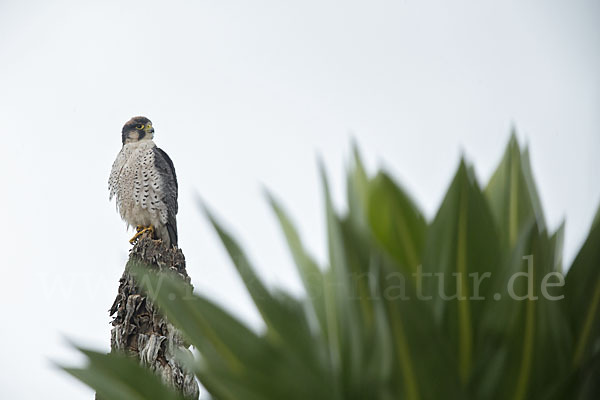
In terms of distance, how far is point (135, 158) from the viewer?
2.89 m

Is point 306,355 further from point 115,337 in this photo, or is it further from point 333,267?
point 115,337

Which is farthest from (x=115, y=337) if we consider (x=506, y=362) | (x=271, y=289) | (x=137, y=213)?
(x=506, y=362)

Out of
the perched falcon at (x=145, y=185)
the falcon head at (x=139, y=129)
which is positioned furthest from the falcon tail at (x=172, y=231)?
the falcon head at (x=139, y=129)

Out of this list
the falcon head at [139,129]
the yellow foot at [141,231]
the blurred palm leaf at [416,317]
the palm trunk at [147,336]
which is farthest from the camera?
the falcon head at [139,129]

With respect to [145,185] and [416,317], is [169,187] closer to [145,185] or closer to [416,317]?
[145,185]

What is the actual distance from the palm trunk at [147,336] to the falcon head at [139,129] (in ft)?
3.74

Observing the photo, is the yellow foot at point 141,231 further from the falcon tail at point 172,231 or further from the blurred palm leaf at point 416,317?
the blurred palm leaf at point 416,317

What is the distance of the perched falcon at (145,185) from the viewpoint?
9.39ft

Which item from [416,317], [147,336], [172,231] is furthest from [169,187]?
[416,317]

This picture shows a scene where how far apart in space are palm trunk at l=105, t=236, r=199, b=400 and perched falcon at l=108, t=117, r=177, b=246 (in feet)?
3.04

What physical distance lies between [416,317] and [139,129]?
281 cm

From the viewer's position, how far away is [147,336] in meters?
1.72

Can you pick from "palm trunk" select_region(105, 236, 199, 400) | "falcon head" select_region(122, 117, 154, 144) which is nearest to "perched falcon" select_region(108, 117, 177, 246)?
"falcon head" select_region(122, 117, 154, 144)

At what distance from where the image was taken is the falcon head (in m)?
2.93
